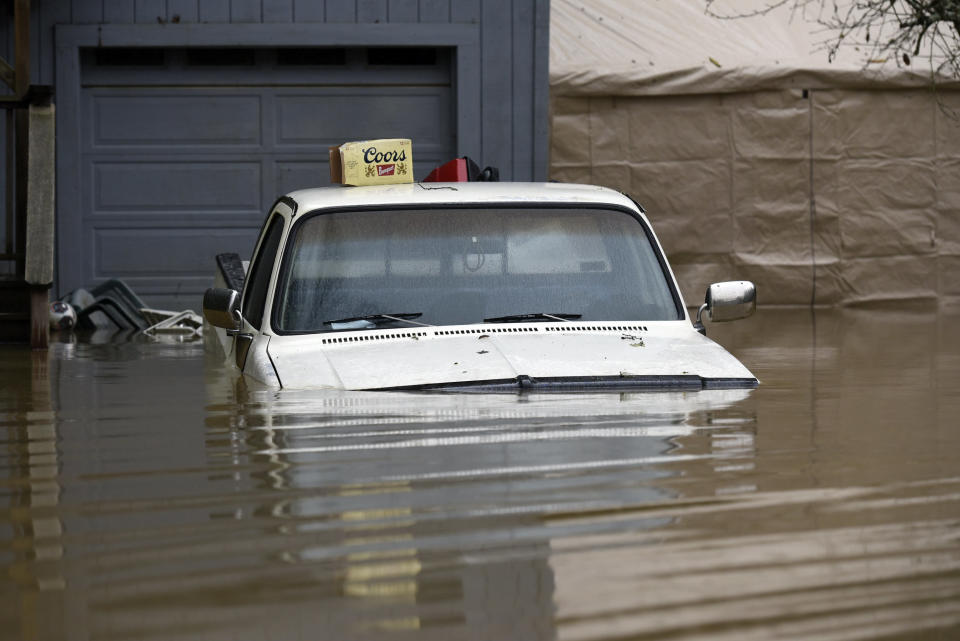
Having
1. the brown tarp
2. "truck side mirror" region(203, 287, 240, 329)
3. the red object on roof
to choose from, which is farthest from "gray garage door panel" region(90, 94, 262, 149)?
"truck side mirror" region(203, 287, 240, 329)

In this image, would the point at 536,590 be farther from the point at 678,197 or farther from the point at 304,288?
the point at 678,197

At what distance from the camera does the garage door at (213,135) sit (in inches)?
454

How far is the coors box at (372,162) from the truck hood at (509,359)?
119cm

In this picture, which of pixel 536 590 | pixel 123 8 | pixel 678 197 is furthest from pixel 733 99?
pixel 536 590

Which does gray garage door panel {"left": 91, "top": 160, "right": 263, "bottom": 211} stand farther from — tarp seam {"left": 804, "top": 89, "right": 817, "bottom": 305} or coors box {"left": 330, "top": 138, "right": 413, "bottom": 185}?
coors box {"left": 330, "top": 138, "right": 413, "bottom": 185}

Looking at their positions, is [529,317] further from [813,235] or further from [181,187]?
[813,235]

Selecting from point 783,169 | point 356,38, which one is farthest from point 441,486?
point 783,169

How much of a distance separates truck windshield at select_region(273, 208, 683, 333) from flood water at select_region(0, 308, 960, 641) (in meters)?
0.45

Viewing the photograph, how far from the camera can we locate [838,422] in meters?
4.62

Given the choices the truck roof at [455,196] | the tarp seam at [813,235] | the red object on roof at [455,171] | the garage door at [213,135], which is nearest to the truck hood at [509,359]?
the truck roof at [455,196]

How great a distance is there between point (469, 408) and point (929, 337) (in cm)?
608

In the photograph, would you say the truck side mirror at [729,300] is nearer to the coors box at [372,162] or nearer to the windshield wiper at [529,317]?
the windshield wiper at [529,317]

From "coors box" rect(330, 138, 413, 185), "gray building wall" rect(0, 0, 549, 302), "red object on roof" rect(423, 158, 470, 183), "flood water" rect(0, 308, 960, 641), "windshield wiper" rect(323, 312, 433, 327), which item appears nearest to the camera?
"flood water" rect(0, 308, 960, 641)

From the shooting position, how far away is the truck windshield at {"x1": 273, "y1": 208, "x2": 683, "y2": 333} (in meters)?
4.82
